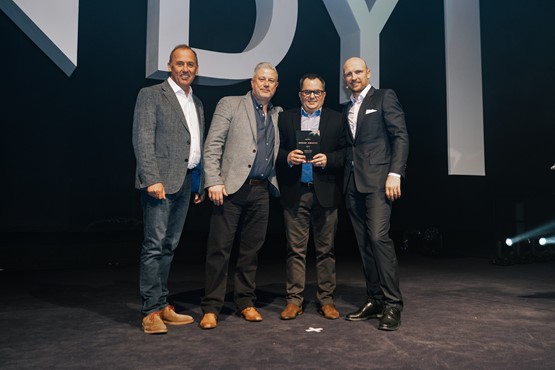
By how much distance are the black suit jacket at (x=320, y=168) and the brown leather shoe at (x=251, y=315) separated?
65 cm

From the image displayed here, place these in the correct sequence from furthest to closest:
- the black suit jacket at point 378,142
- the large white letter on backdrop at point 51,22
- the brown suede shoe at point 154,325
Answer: the large white letter on backdrop at point 51,22, the black suit jacket at point 378,142, the brown suede shoe at point 154,325

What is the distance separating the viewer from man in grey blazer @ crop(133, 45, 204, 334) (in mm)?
2441

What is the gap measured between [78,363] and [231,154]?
51.4 inches

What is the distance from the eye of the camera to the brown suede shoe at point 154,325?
7.86 feet

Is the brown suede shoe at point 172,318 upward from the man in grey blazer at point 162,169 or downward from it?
downward

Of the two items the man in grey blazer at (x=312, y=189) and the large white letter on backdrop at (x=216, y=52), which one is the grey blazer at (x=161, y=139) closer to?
the man in grey blazer at (x=312, y=189)

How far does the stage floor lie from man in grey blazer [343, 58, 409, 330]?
21 centimetres

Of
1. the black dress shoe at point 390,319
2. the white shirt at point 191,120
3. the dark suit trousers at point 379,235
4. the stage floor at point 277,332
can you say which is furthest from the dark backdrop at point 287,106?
the black dress shoe at point 390,319

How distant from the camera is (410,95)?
22.2ft

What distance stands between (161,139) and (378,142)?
122cm

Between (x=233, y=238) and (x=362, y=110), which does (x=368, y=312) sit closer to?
(x=233, y=238)

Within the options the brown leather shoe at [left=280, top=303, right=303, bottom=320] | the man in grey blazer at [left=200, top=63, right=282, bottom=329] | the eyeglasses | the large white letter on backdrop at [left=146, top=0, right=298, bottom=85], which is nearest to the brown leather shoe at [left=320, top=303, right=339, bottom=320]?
the brown leather shoe at [left=280, top=303, right=303, bottom=320]

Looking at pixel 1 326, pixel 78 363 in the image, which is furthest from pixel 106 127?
pixel 78 363

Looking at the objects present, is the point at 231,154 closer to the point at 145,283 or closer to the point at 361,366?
the point at 145,283
